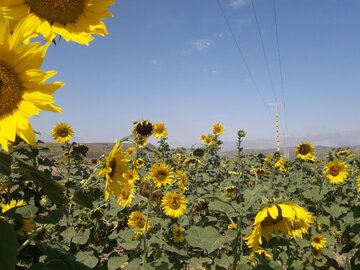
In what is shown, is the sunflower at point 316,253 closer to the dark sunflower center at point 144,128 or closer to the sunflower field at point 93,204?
the sunflower field at point 93,204

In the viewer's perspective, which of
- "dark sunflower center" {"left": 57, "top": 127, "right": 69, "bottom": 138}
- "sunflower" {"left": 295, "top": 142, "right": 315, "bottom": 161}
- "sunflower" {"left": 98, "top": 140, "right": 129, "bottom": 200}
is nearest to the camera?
"sunflower" {"left": 98, "top": 140, "right": 129, "bottom": 200}

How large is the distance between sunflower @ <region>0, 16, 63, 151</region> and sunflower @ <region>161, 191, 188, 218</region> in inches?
151

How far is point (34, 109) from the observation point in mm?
1205

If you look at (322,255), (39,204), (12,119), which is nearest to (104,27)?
(12,119)

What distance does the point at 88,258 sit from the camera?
3852 millimetres

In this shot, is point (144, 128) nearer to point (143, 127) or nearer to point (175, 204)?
point (143, 127)

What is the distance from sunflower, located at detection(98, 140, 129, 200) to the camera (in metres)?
2.02

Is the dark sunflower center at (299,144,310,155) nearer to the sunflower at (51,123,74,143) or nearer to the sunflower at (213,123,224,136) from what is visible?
the sunflower at (213,123,224,136)

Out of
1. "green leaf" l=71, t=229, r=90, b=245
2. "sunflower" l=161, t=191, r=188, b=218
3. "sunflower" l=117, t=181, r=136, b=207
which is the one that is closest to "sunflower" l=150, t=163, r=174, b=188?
"sunflower" l=161, t=191, r=188, b=218

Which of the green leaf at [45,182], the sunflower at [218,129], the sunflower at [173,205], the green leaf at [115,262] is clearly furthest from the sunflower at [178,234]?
the sunflower at [218,129]

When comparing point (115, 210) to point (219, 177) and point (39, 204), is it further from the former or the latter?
point (219, 177)

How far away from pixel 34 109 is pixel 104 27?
19.9 inches

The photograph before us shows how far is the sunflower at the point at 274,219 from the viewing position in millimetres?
2723

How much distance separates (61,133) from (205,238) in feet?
15.3
